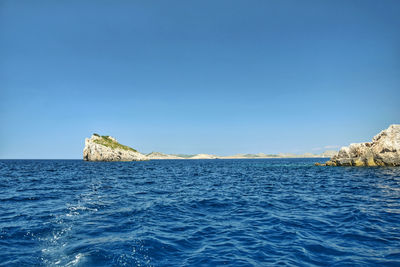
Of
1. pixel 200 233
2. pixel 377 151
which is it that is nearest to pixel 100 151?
pixel 377 151

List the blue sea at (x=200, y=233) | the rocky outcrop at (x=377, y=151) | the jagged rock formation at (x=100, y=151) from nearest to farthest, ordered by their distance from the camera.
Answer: the blue sea at (x=200, y=233)
the rocky outcrop at (x=377, y=151)
the jagged rock formation at (x=100, y=151)

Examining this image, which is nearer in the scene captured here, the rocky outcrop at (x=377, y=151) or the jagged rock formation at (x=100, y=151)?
the rocky outcrop at (x=377, y=151)

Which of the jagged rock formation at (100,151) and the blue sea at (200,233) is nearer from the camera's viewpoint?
the blue sea at (200,233)

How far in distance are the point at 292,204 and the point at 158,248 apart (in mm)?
11896

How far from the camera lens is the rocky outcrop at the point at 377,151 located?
53.6 metres

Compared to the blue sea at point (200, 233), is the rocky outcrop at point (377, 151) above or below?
above

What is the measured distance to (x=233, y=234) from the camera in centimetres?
1047

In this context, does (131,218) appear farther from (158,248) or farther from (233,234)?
(233,234)

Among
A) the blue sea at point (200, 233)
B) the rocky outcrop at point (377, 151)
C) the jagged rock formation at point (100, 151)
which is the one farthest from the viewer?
the jagged rock formation at point (100, 151)

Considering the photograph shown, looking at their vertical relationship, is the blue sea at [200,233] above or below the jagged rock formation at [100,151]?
below

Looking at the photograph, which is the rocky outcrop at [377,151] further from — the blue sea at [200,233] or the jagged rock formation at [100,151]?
the jagged rock formation at [100,151]

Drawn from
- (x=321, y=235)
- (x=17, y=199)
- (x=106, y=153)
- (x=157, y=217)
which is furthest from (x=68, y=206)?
(x=106, y=153)

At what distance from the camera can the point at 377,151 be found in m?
56.9

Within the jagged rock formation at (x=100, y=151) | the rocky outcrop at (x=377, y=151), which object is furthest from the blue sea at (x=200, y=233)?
the jagged rock formation at (x=100, y=151)
